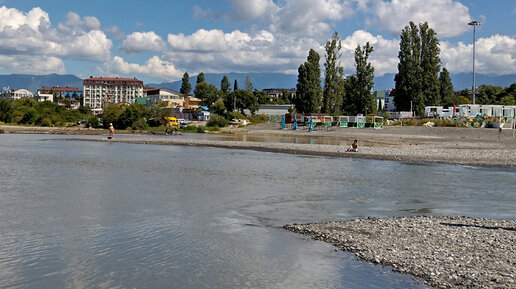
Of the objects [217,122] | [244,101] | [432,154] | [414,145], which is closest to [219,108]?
[244,101]

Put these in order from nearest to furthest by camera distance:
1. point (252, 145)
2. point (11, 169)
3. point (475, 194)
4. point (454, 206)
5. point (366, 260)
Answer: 1. point (366, 260)
2. point (454, 206)
3. point (475, 194)
4. point (11, 169)
5. point (252, 145)

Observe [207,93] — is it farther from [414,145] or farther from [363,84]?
[414,145]

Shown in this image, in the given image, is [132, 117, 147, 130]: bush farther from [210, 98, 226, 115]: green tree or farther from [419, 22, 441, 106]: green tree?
[419, 22, 441, 106]: green tree

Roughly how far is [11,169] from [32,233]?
21.0m

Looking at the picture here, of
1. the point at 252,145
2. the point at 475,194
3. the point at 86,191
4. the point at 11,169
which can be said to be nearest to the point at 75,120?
the point at 252,145

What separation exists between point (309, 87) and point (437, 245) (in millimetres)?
87350

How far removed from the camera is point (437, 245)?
13523mm

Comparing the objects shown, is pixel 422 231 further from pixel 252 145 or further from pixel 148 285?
pixel 252 145

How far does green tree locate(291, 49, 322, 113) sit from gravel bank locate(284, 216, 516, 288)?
82.1 meters

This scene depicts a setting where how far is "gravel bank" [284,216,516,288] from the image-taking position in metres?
11.1

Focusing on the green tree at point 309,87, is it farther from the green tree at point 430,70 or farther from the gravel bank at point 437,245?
the gravel bank at point 437,245

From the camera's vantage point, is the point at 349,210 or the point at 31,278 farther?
the point at 349,210

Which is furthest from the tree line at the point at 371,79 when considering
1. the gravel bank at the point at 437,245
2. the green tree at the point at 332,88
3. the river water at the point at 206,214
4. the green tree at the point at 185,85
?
the green tree at the point at 185,85

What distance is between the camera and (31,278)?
11.5 meters
